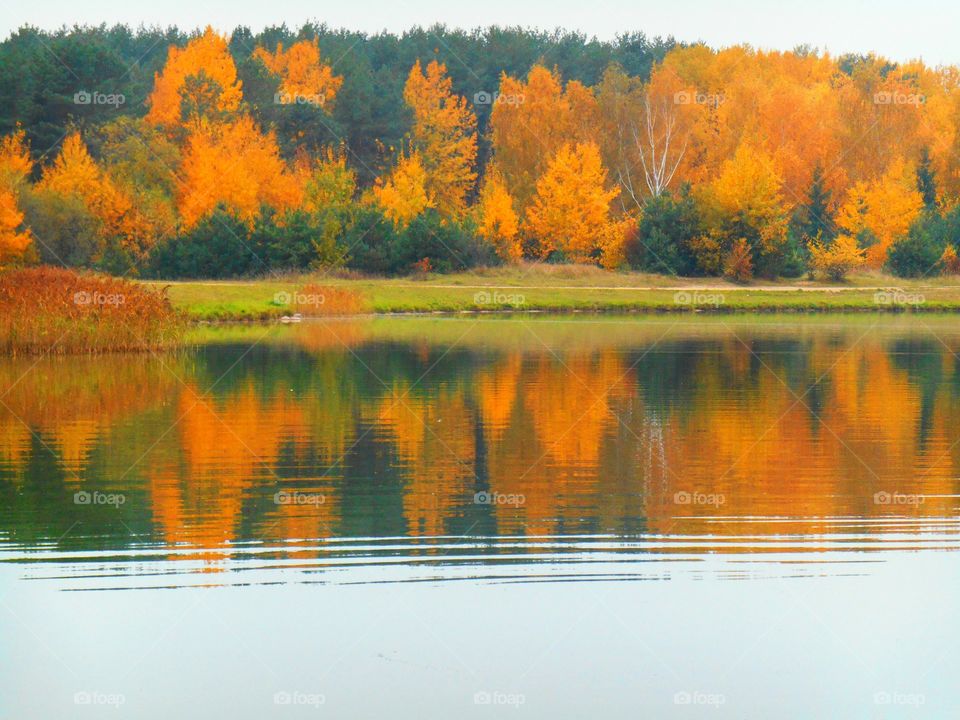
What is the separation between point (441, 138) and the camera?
100500mm

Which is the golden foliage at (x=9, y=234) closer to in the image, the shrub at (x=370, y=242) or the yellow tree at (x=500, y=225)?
the shrub at (x=370, y=242)

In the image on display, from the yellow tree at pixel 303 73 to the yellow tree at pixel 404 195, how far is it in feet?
39.3

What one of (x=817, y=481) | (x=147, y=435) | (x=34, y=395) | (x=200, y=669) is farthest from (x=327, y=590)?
(x=34, y=395)

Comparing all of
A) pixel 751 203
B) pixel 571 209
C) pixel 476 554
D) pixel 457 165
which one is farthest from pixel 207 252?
pixel 476 554

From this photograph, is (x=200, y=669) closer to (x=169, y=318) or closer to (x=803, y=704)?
(x=803, y=704)

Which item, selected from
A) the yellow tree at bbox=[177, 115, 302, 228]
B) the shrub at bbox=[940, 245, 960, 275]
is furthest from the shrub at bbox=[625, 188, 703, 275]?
the yellow tree at bbox=[177, 115, 302, 228]

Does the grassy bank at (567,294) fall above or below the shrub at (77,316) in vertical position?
below

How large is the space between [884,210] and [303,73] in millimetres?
43460

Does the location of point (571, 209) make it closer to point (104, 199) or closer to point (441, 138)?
point (441, 138)

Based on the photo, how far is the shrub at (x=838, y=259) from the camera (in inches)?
2982

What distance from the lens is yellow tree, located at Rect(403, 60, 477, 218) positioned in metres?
97.8

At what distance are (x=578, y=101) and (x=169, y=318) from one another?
64.3m

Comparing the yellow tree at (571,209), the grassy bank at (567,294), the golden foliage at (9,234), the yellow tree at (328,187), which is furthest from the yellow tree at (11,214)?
the yellow tree at (571,209)

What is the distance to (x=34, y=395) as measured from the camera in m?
26.9
